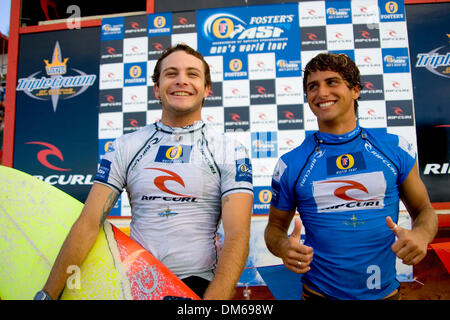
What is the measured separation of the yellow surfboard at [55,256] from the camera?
3.64 feet

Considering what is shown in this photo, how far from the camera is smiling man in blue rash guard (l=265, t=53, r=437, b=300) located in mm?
1188

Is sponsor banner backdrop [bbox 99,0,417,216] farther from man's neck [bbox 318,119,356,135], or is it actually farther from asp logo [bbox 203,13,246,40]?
man's neck [bbox 318,119,356,135]

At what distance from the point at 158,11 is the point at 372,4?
2.29 m

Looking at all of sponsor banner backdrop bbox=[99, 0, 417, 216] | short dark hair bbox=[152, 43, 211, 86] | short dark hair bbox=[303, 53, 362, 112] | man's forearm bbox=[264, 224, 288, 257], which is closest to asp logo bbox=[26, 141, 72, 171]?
sponsor banner backdrop bbox=[99, 0, 417, 216]

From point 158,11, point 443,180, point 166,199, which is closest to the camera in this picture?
point 166,199

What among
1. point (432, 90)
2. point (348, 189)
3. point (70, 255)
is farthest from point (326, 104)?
point (432, 90)

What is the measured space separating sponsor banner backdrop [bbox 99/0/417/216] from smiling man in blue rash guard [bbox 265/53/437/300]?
1.33m

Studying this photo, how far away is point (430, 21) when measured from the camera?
9.14ft

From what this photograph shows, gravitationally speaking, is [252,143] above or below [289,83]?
below

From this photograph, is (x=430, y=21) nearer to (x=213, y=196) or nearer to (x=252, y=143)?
(x=252, y=143)

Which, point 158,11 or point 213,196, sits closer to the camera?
point 213,196
